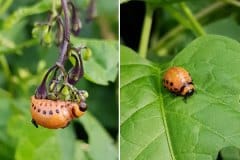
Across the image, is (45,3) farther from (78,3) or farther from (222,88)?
(222,88)

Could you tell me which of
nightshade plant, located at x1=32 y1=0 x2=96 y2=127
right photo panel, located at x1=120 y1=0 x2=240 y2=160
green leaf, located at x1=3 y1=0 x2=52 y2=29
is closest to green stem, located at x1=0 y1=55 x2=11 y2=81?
green leaf, located at x1=3 y1=0 x2=52 y2=29

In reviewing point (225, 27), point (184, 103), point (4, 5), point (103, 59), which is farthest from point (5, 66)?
point (184, 103)

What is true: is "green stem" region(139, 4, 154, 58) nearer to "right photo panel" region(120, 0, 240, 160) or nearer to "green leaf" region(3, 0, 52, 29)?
"right photo panel" region(120, 0, 240, 160)

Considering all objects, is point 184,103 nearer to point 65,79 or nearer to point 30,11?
point 65,79

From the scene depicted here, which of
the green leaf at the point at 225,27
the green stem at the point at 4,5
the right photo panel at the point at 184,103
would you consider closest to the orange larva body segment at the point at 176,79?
the right photo panel at the point at 184,103

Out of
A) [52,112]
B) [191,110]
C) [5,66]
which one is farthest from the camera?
[5,66]

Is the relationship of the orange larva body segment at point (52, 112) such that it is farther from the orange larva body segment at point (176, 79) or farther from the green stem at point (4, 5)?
the green stem at point (4, 5)
